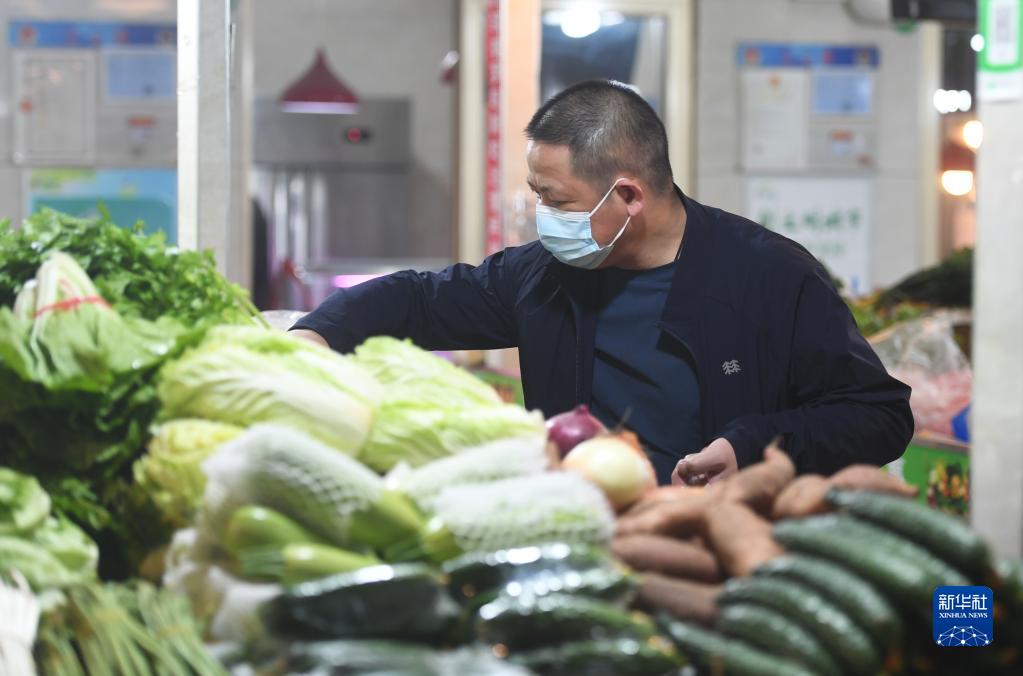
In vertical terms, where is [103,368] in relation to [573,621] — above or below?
above

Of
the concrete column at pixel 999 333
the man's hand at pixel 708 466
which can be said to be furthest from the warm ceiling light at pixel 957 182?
the concrete column at pixel 999 333

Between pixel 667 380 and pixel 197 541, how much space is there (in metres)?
1.75

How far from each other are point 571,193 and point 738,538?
5.61 feet

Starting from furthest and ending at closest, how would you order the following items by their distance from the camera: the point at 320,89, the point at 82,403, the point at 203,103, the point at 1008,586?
the point at 320,89 → the point at 203,103 → the point at 82,403 → the point at 1008,586

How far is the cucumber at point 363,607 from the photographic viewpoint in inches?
67.2

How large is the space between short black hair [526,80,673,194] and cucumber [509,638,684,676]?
6.58 feet

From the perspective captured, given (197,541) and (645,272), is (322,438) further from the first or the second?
(645,272)

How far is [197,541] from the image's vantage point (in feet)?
6.64

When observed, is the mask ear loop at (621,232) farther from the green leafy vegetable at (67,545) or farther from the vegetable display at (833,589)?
the green leafy vegetable at (67,545)

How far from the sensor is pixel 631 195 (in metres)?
3.52

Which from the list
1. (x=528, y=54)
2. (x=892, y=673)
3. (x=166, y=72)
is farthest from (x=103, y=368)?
(x=166, y=72)

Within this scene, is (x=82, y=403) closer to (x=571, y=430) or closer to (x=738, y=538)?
(x=571, y=430)

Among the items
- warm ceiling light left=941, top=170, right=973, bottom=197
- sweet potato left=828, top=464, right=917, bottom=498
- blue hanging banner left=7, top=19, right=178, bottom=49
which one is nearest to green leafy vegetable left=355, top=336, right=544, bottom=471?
sweet potato left=828, top=464, right=917, bottom=498

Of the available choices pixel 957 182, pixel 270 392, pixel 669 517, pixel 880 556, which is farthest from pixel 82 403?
pixel 957 182
